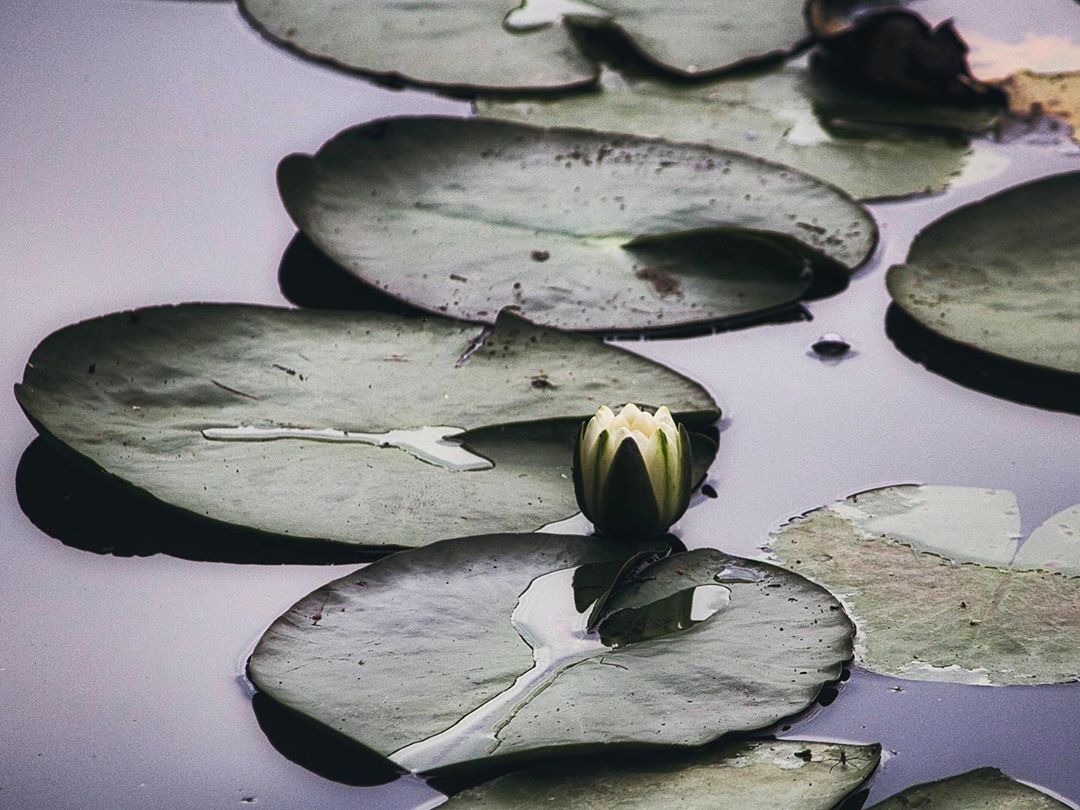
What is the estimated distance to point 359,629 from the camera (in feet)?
5.26

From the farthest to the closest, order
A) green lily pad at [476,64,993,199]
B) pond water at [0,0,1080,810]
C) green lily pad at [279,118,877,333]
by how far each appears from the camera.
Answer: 1. green lily pad at [476,64,993,199]
2. green lily pad at [279,118,877,333]
3. pond water at [0,0,1080,810]

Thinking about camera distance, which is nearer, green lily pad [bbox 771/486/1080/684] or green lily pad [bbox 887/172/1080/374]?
green lily pad [bbox 771/486/1080/684]

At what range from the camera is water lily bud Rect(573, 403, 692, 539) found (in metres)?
1.74

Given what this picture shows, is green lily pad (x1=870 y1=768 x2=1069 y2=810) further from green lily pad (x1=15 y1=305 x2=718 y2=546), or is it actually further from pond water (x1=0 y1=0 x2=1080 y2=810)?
green lily pad (x1=15 y1=305 x2=718 y2=546)

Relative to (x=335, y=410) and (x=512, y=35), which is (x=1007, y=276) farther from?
(x=512, y=35)

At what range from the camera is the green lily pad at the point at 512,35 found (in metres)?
3.01

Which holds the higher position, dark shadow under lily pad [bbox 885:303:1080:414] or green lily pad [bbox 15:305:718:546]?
green lily pad [bbox 15:305:718:546]

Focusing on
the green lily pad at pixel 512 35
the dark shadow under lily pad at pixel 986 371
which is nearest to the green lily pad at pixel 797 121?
the green lily pad at pixel 512 35

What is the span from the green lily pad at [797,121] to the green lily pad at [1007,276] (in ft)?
0.67

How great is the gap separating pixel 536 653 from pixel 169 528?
53 centimetres

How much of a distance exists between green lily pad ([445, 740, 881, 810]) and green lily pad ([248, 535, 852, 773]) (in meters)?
0.03

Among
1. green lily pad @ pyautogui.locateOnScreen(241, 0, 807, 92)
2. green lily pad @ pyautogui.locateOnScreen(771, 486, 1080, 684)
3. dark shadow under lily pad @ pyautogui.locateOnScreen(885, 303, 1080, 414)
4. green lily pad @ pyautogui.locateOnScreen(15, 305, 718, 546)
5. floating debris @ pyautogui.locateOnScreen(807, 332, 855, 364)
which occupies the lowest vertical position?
green lily pad @ pyautogui.locateOnScreen(771, 486, 1080, 684)

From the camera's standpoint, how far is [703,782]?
1426 mm

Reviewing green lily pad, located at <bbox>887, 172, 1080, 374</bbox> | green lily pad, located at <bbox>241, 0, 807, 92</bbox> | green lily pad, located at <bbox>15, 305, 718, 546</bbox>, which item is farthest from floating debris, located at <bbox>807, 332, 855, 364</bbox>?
green lily pad, located at <bbox>241, 0, 807, 92</bbox>
